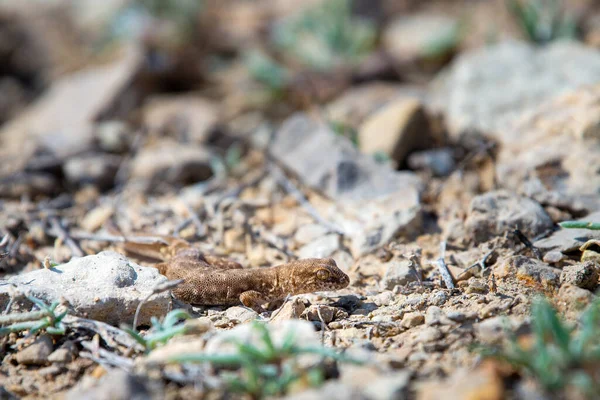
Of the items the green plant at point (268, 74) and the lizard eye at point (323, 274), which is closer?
the lizard eye at point (323, 274)

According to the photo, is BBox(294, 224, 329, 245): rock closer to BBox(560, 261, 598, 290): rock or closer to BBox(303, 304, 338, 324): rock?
BBox(303, 304, 338, 324): rock

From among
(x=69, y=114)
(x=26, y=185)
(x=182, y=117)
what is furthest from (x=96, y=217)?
(x=69, y=114)

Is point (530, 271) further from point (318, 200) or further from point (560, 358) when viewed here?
point (318, 200)

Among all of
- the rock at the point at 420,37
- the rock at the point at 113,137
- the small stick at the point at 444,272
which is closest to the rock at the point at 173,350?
the small stick at the point at 444,272

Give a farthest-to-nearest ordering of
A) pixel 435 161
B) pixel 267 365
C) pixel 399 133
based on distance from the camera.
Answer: pixel 399 133 < pixel 435 161 < pixel 267 365

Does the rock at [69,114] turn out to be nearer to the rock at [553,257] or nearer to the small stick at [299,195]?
the small stick at [299,195]

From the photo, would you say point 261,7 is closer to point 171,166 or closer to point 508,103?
point 171,166
